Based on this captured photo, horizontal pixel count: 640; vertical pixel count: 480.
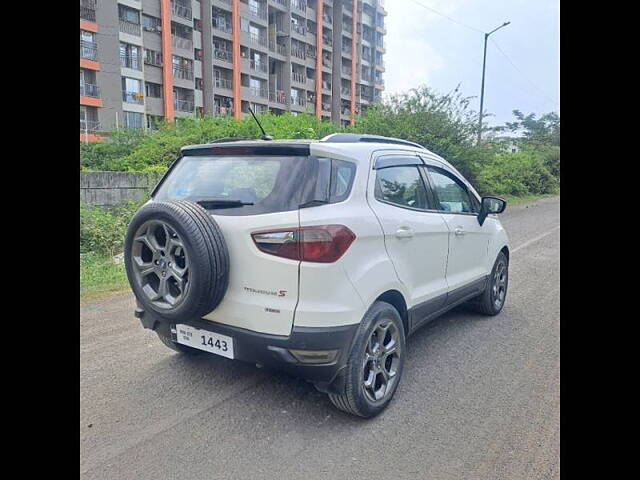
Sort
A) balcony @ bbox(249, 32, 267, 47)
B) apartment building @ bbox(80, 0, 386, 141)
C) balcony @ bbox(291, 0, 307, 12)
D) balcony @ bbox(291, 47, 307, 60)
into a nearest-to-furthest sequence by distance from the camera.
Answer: apartment building @ bbox(80, 0, 386, 141) → balcony @ bbox(249, 32, 267, 47) → balcony @ bbox(291, 0, 307, 12) → balcony @ bbox(291, 47, 307, 60)

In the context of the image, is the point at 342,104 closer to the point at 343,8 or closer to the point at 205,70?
the point at 343,8

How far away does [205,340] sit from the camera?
10.0 ft

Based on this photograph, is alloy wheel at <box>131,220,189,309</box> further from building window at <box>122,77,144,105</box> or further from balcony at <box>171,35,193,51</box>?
balcony at <box>171,35,193,51</box>

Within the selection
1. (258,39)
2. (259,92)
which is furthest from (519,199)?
(258,39)

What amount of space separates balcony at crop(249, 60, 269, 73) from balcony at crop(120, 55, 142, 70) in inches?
507

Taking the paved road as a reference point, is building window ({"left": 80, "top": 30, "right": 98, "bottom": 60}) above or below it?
above

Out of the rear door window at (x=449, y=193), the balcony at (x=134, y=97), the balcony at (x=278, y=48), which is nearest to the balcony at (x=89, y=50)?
the balcony at (x=134, y=97)

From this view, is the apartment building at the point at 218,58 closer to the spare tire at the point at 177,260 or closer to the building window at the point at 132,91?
the building window at the point at 132,91

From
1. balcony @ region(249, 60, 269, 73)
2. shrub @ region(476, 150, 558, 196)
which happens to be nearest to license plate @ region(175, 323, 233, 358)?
shrub @ region(476, 150, 558, 196)

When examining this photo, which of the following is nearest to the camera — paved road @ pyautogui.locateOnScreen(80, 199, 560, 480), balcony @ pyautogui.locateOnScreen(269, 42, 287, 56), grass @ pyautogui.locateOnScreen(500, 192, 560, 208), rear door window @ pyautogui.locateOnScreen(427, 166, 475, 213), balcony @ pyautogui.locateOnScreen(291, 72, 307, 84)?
paved road @ pyautogui.locateOnScreen(80, 199, 560, 480)

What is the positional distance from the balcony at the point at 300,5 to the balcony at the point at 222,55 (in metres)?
11.2

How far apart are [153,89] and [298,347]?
41.6 m

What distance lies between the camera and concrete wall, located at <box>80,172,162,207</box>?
8422mm
